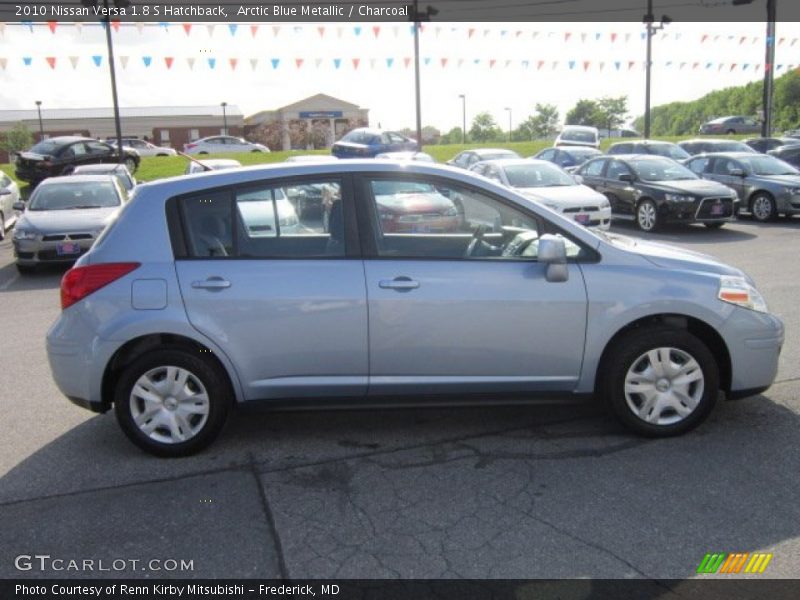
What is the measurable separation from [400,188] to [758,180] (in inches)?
564

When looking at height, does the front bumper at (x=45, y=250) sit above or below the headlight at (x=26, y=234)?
below

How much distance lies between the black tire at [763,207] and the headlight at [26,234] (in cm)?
1399

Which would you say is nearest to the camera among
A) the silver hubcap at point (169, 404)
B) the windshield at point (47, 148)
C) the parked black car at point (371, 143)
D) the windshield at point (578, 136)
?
the silver hubcap at point (169, 404)

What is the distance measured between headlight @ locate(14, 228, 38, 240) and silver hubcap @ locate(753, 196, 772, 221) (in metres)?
14.0

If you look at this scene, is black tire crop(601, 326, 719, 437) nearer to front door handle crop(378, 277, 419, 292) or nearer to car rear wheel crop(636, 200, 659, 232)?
front door handle crop(378, 277, 419, 292)

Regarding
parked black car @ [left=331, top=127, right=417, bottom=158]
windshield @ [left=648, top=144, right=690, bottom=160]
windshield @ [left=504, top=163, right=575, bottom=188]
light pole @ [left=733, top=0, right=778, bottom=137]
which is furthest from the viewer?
parked black car @ [left=331, top=127, right=417, bottom=158]

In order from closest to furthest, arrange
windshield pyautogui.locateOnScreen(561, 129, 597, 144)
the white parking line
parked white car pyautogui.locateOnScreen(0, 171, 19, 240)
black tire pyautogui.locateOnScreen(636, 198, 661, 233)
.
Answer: the white parking line
black tire pyautogui.locateOnScreen(636, 198, 661, 233)
parked white car pyautogui.locateOnScreen(0, 171, 19, 240)
windshield pyautogui.locateOnScreen(561, 129, 597, 144)

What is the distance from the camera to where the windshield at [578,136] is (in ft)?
107

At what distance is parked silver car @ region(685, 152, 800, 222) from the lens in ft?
52.5

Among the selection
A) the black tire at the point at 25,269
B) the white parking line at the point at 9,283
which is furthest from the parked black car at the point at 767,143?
the white parking line at the point at 9,283

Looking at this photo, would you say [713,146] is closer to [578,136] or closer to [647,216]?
[578,136]

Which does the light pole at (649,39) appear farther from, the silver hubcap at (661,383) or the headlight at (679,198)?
the silver hubcap at (661,383)

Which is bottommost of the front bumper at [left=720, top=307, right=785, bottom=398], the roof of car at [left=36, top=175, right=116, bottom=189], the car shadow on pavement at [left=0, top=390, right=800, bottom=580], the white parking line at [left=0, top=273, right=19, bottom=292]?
the white parking line at [left=0, top=273, right=19, bottom=292]

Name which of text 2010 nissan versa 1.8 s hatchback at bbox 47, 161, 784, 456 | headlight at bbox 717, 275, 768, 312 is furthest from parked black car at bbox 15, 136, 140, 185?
headlight at bbox 717, 275, 768, 312
